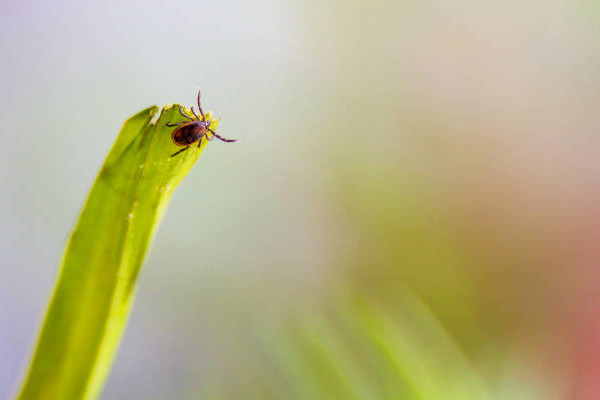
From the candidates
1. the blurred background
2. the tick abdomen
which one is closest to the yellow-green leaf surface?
the tick abdomen

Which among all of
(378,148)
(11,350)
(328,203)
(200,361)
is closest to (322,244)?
(328,203)

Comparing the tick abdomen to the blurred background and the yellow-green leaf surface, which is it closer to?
the yellow-green leaf surface

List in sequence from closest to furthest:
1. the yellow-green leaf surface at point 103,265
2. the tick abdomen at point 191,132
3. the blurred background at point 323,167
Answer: the yellow-green leaf surface at point 103,265, the tick abdomen at point 191,132, the blurred background at point 323,167

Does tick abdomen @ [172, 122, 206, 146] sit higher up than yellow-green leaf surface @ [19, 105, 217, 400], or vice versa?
→ tick abdomen @ [172, 122, 206, 146]

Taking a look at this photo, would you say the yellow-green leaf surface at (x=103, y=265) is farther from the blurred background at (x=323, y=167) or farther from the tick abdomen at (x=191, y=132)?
the blurred background at (x=323, y=167)

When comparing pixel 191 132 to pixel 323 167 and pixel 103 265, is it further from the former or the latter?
pixel 323 167

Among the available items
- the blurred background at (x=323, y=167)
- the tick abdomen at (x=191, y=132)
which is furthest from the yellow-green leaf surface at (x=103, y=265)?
the blurred background at (x=323, y=167)
